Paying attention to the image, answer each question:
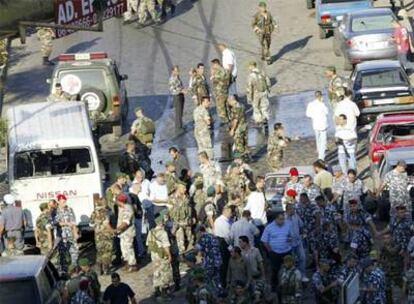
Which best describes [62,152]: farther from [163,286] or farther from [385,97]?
[385,97]

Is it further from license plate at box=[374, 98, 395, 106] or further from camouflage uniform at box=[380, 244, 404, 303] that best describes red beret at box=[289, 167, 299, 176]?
license plate at box=[374, 98, 395, 106]

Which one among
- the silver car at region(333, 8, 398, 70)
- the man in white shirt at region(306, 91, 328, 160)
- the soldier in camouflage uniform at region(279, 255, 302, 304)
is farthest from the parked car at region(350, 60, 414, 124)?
the soldier in camouflage uniform at region(279, 255, 302, 304)

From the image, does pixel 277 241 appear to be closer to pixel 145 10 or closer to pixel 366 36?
pixel 366 36

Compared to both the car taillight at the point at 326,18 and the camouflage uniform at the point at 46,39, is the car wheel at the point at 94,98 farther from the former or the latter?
the car taillight at the point at 326,18

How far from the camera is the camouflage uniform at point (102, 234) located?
82.7 feet

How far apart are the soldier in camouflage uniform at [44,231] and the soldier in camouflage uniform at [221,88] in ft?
28.5

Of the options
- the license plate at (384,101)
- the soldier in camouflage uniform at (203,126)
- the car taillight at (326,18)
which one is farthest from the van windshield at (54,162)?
the car taillight at (326,18)

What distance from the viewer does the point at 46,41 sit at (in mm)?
41500

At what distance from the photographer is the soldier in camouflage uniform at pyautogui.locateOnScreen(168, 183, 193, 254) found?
25.5m

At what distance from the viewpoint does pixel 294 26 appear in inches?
1761

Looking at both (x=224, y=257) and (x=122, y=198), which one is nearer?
(x=224, y=257)

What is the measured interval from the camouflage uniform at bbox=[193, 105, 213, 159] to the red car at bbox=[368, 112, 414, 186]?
3.43m

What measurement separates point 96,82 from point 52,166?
7.11 meters

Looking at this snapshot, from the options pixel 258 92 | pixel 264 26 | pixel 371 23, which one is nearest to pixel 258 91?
pixel 258 92
